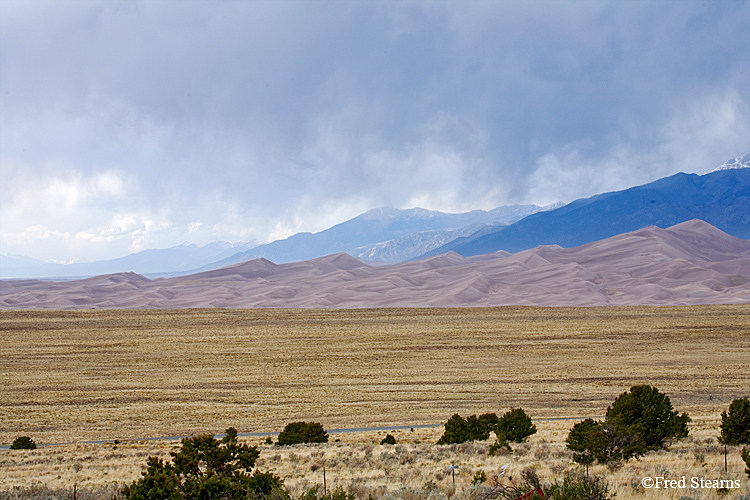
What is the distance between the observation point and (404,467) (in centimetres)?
1877

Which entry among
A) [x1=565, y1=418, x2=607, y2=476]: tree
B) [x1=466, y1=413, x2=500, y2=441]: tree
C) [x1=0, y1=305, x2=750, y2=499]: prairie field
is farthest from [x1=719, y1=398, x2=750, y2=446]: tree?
[x1=466, y1=413, x2=500, y2=441]: tree

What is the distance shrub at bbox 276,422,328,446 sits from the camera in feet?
87.2

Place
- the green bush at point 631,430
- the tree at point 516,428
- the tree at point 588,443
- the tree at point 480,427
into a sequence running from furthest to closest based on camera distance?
the tree at point 480,427 < the tree at point 516,428 < the green bush at point 631,430 < the tree at point 588,443

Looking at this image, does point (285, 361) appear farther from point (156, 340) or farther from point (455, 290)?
point (455, 290)

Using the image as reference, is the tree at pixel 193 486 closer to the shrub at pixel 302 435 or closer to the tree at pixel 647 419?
the tree at pixel 647 419

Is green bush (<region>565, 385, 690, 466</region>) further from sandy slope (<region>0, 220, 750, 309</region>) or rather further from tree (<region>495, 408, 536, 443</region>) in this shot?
sandy slope (<region>0, 220, 750, 309</region>)

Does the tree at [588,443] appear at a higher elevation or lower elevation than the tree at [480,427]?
higher

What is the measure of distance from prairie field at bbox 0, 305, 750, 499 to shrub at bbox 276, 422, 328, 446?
0.81 m

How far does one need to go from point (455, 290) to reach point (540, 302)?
845 inches

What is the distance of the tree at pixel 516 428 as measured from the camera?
24.7m

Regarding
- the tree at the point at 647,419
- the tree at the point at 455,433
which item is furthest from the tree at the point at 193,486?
the tree at the point at 455,433

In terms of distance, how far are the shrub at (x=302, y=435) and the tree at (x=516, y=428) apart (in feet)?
24.6

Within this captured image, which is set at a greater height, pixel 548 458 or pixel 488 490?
pixel 488 490

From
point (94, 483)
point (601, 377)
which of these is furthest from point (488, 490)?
point (601, 377)
